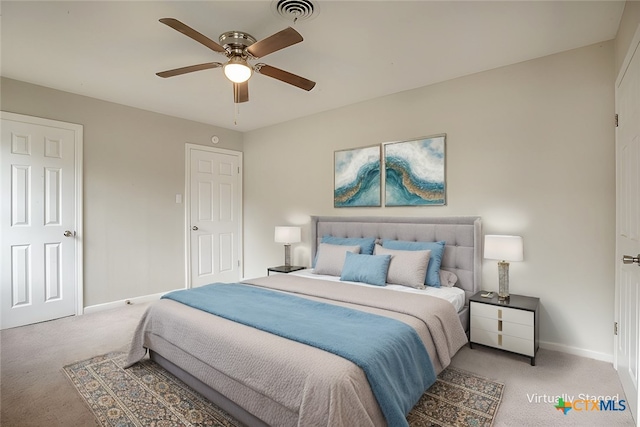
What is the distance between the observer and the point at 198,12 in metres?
2.20

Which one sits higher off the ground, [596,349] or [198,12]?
[198,12]

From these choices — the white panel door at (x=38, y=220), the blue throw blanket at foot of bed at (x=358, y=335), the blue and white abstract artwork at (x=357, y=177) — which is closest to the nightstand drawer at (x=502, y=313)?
the blue throw blanket at foot of bed at (x=358, y=335)

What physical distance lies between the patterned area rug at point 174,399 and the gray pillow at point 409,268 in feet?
2.47

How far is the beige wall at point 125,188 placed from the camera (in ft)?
12.1

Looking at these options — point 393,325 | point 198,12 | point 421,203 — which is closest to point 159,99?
point 198,12

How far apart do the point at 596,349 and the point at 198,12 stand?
12.9 feet

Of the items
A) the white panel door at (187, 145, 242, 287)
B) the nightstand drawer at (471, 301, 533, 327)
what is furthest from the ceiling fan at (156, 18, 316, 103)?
the white panel door at (187, 145, 242, 287)

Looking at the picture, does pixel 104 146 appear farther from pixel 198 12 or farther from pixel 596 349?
pixel 596 349

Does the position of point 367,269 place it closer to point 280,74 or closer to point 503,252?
point 503,252

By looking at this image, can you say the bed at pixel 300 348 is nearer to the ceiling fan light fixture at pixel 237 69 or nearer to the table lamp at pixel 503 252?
the table lamp at pixel 503 252

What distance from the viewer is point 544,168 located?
2.80 meters

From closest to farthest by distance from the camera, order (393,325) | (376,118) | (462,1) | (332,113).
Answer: (393,325), (462,1), (376,118), (332,113)

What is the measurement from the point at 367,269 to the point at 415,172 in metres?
1.23
